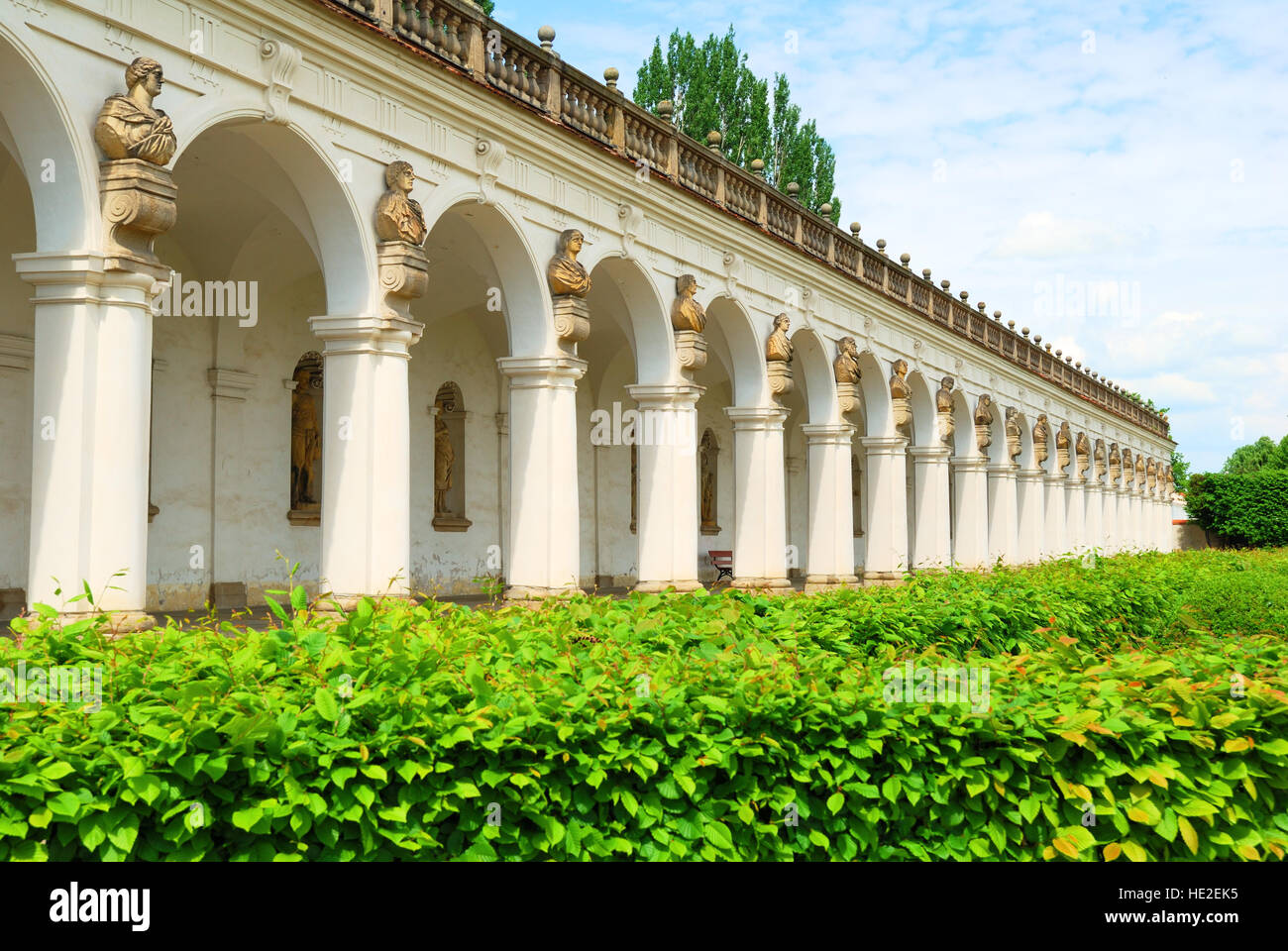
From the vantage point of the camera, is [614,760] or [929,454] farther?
[929,454]

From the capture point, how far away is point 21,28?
9.30 meters

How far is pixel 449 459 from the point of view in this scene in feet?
71.5

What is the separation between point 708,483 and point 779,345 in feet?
31.4

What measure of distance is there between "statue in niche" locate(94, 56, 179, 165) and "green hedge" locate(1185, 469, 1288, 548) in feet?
212

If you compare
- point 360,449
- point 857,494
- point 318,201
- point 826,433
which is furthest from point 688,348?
point 857,494

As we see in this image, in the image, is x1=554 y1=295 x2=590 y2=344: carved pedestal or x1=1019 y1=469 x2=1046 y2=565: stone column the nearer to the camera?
x1=554 y1=295 x2=590 y2=344: carved pedestal

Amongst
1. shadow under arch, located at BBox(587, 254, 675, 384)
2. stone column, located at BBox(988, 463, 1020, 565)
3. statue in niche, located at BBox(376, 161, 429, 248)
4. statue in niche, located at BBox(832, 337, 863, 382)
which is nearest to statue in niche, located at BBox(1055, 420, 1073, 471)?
stone column, located at BBox(988, 463, 1020, 565)

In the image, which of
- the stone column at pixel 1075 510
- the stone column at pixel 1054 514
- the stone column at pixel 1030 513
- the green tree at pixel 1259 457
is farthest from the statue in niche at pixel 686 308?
the green tree at pixel 1259 457

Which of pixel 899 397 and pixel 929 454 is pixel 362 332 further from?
pixel 929 454

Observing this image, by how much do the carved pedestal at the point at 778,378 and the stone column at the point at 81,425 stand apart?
12998mm

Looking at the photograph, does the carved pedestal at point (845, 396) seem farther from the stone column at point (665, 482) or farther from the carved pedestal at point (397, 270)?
the carved pedestal at point (397, 270)

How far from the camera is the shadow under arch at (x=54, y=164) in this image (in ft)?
31.3

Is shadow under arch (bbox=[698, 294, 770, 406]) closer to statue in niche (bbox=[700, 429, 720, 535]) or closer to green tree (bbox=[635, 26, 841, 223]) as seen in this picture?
statue in niche (bbox=[700, 429, 720, 535])

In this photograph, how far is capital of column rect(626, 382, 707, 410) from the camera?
18703 millimetres
